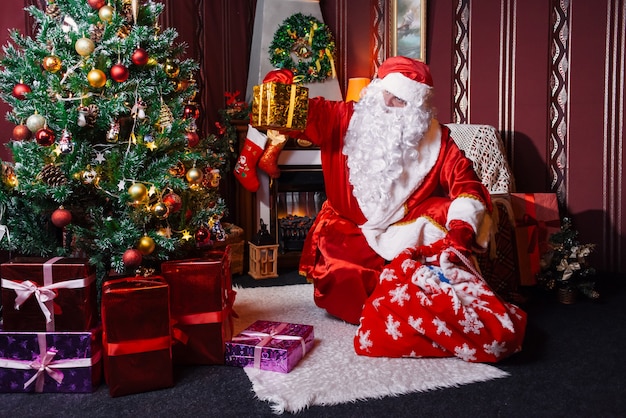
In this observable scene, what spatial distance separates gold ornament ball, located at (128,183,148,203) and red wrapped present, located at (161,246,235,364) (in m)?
0.28

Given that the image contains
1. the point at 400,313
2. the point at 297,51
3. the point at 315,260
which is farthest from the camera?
the point at 297,51

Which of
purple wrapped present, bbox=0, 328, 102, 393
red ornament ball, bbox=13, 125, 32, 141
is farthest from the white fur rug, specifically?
red ornament ball, bbox=13, 125, 32, 141

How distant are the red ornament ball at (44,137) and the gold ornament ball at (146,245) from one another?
48 cm

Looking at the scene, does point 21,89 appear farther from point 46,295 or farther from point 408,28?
point 408,28

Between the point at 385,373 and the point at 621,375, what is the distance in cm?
91

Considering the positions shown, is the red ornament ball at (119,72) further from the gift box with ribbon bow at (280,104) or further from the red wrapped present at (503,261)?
the red wrapped present at (503,261)

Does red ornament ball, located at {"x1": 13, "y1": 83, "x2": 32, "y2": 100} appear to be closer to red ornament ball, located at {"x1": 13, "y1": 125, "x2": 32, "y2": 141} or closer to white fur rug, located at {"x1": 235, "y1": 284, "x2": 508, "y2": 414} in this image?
red ornament ball, located at {"x1": 13, "y1": 125, "x2": 32, "y2": 141}

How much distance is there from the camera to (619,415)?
1730mm

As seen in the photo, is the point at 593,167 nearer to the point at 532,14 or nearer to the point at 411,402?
the point at 532,14

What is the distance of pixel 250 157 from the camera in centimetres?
385

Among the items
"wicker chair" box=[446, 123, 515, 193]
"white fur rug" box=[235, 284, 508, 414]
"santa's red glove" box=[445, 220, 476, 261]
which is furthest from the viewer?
"wicker chair" box=[446, 123, 515, 193]

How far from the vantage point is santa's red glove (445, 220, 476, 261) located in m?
2.30

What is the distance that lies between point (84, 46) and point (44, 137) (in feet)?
1.24

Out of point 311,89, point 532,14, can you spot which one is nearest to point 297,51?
Answer: point 311,89
